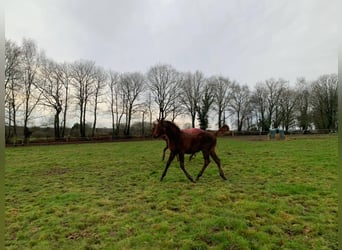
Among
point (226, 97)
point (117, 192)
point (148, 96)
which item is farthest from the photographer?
point (226, 97)

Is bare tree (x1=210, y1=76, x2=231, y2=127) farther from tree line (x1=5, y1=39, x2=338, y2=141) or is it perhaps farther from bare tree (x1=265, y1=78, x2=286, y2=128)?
bare tree (x1=265, y1=78, x2=286, y2=128)

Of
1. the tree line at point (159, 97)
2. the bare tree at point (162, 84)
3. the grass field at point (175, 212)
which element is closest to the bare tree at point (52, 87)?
the tree line at point (159, 97)

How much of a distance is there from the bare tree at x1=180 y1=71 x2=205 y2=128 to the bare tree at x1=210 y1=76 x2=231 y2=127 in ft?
10.3

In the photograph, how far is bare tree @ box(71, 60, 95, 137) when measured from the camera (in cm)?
3465

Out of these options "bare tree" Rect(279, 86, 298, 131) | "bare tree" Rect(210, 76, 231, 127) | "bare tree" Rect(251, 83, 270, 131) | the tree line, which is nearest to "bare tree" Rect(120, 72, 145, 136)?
the tree line

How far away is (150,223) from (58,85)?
3359cm

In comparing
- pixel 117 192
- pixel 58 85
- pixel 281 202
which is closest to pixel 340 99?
pixel 281 202

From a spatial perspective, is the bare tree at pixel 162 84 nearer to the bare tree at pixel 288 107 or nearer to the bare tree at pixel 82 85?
the bare tree at pixel 82 85

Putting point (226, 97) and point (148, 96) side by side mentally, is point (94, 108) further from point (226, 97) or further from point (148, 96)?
point (226, 97)

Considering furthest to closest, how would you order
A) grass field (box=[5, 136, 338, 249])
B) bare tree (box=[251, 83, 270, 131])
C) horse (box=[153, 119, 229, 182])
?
bare tree (box=[251, 83, 270, 131])
horse (box=[153, 119, 229, 182])
grass field (box=[5, 136, 338, 249])

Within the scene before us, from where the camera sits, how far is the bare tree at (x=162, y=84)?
4156 cm

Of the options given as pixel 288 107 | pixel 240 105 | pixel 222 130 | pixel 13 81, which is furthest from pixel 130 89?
pixel 222 130

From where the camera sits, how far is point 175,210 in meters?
4.33

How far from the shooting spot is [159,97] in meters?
41.8
